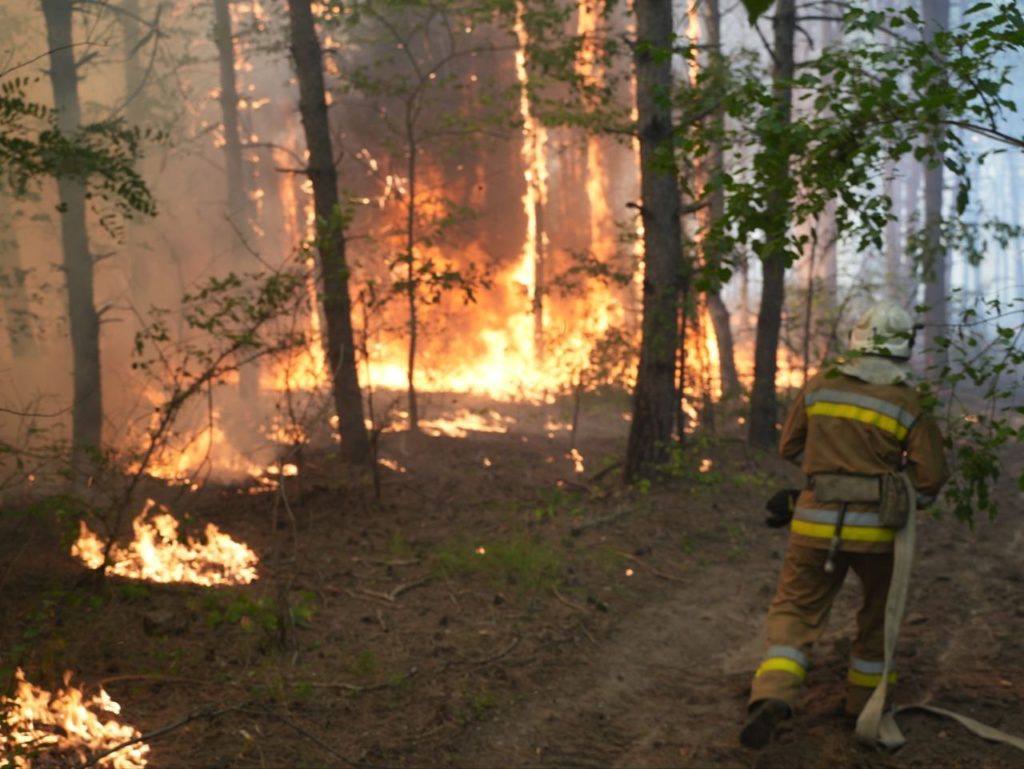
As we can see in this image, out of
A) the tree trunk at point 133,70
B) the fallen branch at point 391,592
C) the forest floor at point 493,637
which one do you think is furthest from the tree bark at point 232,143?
the fallen branch at point 391,592

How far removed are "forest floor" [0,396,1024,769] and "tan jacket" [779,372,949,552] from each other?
3.37 feet

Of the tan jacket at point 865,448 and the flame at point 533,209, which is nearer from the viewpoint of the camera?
the tan jacket at point 865,448

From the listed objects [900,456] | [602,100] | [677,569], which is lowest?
[677,569]

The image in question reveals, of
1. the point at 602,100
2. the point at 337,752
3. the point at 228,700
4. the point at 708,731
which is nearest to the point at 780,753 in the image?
the point at 708,731

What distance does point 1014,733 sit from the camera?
5.00 meters

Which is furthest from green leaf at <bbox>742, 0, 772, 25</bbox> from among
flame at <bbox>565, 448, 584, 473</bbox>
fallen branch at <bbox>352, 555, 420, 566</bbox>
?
flame at <bbox>565, 448, 584, 473</bbox>

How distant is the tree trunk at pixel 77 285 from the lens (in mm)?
13172

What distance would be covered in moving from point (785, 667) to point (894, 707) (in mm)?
674

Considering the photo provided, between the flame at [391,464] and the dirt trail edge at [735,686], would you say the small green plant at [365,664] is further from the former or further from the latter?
the flame at [391,464]

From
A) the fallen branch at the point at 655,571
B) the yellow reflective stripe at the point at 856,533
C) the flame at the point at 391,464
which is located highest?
the yellow reflective stripe at the point at 856,533

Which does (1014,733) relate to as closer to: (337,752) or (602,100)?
(337,752)

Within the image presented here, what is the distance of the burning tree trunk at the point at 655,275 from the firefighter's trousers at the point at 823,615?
5841mm

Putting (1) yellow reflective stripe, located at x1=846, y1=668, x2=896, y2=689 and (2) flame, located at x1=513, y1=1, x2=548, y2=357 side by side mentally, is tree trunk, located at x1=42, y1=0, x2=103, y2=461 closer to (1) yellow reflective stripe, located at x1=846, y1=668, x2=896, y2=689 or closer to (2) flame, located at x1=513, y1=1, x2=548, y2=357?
(1) yellow reflective stripe, located at x1=846, y1=668, x2=896, y2=689

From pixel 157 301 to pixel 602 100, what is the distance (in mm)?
11985
